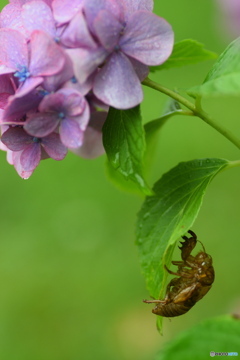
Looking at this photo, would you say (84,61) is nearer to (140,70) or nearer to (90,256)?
(140,70)

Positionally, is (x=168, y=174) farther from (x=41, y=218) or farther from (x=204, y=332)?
(x=41, y=218)

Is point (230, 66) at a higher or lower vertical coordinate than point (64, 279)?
higher

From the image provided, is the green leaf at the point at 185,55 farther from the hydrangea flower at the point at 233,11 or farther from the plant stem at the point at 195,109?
the hydrangea flower at the point at 233,11

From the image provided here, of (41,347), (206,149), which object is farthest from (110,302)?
(206,149)

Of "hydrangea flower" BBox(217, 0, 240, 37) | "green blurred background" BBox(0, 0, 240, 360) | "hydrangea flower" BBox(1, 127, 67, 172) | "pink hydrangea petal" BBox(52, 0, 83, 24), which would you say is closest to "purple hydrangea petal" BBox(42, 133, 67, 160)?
"hydrangea flower" BBox(1, 127, 67, 172)

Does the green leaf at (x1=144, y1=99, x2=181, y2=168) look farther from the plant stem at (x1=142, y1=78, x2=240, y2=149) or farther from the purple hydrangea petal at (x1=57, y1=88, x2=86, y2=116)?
the purple hydrangea petal at (x1=57, y1=88, x2=86, y2=116)

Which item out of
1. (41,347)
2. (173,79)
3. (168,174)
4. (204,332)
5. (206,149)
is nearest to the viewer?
(204,332)

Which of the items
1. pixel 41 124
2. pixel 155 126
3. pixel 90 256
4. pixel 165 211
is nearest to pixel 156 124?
pixel 155 126
